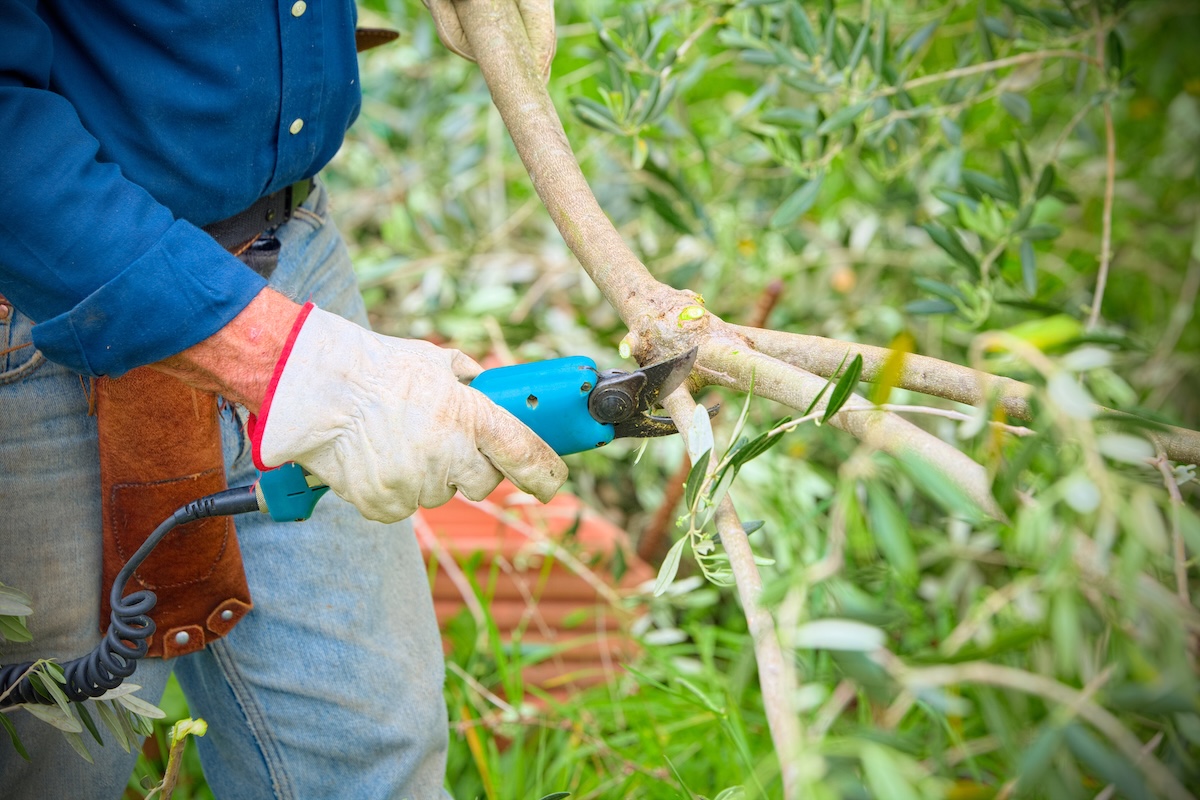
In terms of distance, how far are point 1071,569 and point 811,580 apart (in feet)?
0.60

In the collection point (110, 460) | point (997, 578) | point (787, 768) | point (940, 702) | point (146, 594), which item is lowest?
point (997, 578)

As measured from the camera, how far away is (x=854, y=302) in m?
2.88

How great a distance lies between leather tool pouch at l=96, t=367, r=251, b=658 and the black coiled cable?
0.15 feet

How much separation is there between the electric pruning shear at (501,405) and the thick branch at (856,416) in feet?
0.15

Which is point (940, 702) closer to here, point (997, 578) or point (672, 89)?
point (672, 89)

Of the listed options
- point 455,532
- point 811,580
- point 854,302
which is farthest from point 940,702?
point 854,302

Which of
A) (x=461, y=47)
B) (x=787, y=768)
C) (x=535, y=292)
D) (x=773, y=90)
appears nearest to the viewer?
(x=787, y=768)

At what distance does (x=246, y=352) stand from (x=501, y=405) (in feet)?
1.03

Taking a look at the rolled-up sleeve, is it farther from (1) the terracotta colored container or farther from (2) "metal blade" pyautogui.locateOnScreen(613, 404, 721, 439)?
(1) the terracotta colored container

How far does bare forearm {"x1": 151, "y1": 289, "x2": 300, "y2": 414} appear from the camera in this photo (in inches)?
40.7

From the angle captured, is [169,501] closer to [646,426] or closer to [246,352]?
[246,352]

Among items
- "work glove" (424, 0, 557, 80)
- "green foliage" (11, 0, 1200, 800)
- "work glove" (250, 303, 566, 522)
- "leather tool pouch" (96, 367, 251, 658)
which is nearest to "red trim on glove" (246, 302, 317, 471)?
"work glove" (250, 303, 566, 522)

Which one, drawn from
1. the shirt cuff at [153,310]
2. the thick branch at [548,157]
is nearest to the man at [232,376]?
the shirt cuff at [153,310]

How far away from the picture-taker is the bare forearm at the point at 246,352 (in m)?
1.03
